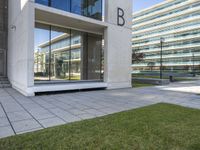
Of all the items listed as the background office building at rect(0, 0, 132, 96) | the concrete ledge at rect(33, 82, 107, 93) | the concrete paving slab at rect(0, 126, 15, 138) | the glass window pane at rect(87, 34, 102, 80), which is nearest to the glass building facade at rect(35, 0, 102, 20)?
the background office building at rect(0, 0, 132, 96)

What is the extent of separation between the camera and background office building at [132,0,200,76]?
173ft

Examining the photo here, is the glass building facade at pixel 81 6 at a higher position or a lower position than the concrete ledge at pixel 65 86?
higher

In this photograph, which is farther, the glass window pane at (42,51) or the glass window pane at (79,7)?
the glass window pane at (79,7)

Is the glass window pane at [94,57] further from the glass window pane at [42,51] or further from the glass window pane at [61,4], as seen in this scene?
the glass window pane at [42,51]

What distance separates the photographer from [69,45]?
480 inches

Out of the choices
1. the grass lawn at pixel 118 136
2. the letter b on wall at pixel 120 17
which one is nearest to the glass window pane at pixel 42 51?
the letter b on wall at pixel 120 17

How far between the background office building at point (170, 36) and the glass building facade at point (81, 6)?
35047 mm

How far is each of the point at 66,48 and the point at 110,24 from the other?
12.2 feet

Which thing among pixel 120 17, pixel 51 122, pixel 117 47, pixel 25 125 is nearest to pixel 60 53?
pixel 117 47

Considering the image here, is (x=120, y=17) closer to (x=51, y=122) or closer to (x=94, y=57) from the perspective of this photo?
(x=94, y=57)

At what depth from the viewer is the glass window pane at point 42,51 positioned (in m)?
10.5

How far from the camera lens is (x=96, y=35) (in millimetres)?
13688

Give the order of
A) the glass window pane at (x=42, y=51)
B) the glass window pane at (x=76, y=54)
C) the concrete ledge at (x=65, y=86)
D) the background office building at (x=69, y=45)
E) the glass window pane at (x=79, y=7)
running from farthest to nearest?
the glass window pane at (x=76, y=54) < the glass window pane at (x=79, y=7) < the glass window pane at (x=42, y=51) < the background office building at (x=69, y=45) < the concrete ledge at (x=65, y=86)

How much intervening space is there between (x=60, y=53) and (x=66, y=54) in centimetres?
47
